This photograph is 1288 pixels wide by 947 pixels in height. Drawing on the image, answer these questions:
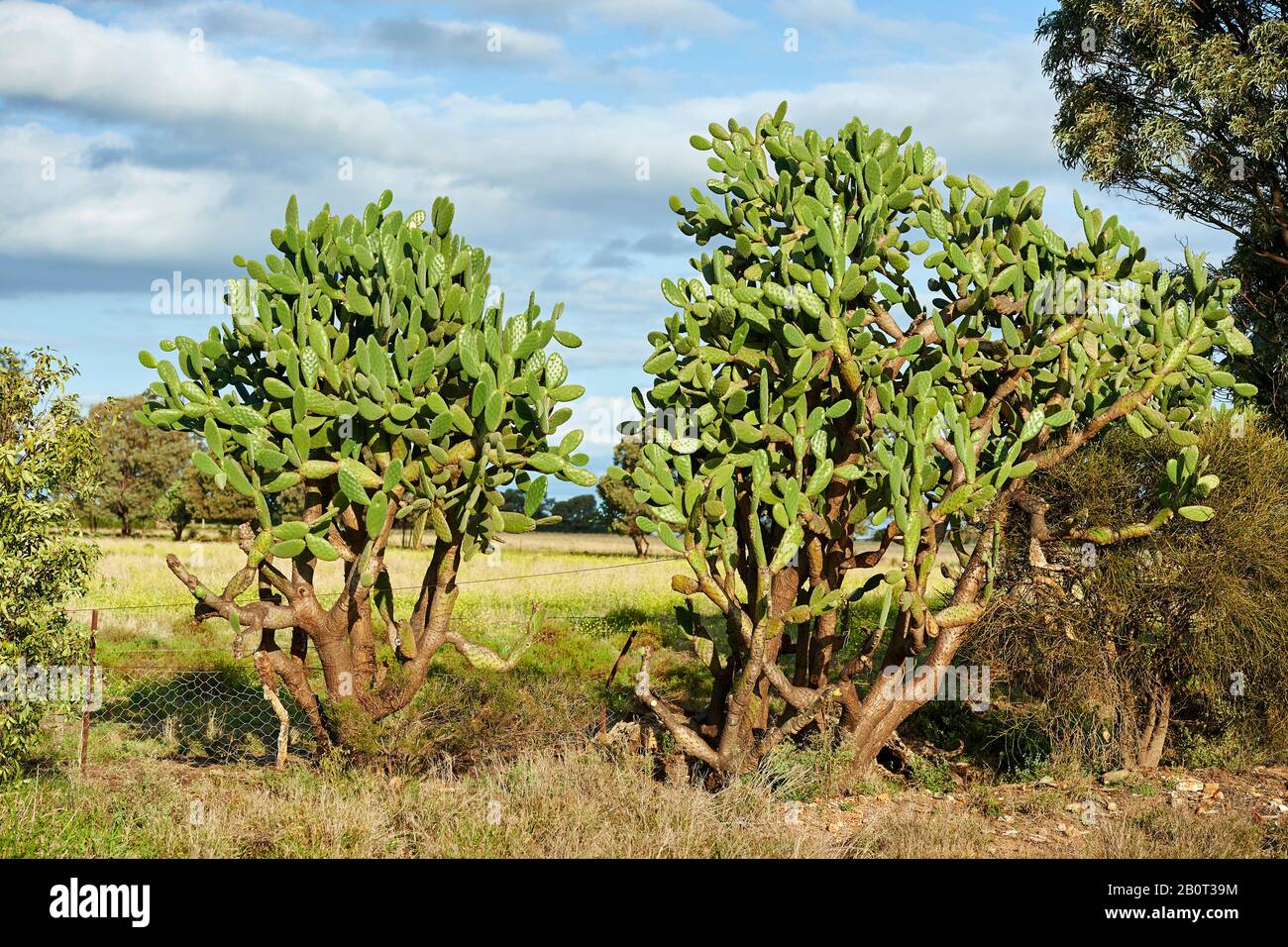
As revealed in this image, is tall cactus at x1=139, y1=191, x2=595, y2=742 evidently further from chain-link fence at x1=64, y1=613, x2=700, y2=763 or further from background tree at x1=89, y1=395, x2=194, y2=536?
background tree at x1=89, y1=395, x2=194, y2=536

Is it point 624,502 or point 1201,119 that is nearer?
point 1201,119

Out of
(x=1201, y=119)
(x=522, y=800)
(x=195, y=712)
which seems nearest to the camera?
(x=522, y=800)

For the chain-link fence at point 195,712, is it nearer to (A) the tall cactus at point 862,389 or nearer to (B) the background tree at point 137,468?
(A) the tall cactus at point 862,389

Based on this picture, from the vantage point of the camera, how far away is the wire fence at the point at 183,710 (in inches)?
344

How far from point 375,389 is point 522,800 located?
8.85ft

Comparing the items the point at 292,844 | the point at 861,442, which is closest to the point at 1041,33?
the point at 861,442

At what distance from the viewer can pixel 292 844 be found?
5992 mm

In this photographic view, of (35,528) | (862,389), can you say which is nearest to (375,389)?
(35,528)

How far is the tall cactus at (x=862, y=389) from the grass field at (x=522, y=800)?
A: 0.68 m

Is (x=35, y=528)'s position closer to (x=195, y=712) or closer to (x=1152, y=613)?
(x=195, y=712)

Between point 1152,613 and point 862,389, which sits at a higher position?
point 862,389

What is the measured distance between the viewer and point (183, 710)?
1038 cm

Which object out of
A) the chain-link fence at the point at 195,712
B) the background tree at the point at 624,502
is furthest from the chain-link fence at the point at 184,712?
the background tree at the point at 624,502

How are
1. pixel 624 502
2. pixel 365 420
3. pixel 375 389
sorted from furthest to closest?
pixel 624 502 < pixel 365 420 < pixel 375 389
